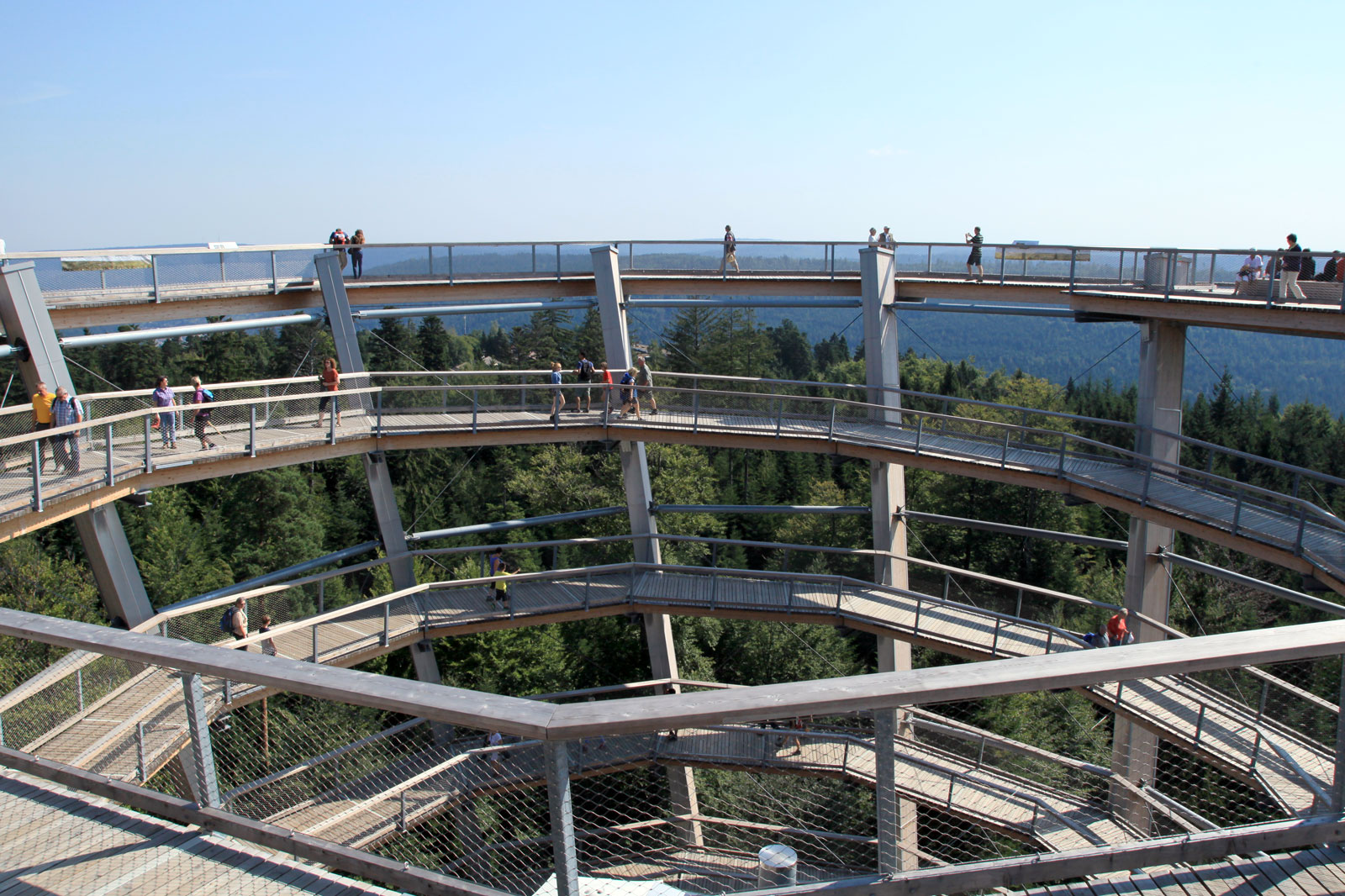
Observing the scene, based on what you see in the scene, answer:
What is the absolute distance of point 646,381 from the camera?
1902 cm

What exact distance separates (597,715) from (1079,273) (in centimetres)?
1723

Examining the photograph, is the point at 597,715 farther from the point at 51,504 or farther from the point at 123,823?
the point at 51,504

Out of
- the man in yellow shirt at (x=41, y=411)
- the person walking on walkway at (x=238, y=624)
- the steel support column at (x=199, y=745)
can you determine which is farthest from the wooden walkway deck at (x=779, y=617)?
the steel support column at (x=199, y=745)

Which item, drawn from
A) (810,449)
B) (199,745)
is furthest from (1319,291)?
(199,745)

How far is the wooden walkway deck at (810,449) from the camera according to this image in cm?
1307

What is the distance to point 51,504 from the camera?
489 inches

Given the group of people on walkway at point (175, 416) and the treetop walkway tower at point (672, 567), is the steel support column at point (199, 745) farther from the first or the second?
the group of people on walkway at point (175, 416)

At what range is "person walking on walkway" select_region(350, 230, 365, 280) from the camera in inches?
776

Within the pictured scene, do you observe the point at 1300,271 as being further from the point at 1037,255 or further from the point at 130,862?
the point at 130,862

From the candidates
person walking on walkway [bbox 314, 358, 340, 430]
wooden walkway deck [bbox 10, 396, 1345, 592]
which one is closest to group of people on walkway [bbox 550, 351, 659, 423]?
wooden walkway deck [bbox 10, 396, 1345, 592]

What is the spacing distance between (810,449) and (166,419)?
11.0 meters

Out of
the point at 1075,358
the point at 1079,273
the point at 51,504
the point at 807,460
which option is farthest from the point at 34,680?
the point at 1075,358

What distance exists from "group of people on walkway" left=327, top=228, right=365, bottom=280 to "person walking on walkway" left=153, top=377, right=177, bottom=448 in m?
5.36

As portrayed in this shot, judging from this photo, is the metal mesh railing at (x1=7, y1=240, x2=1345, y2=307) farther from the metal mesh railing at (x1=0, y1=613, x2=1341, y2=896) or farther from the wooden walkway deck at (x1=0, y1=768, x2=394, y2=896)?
the wooden walkway deck at (x1=0, y1=768, x2=394, y2=896)
